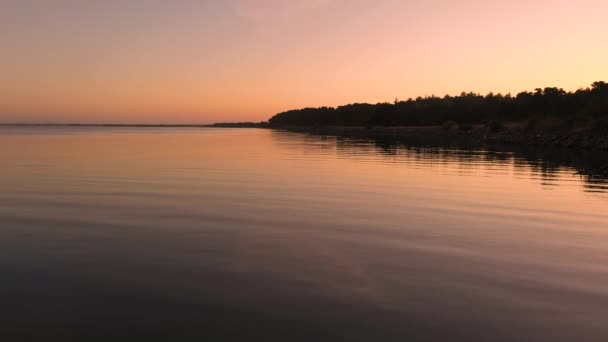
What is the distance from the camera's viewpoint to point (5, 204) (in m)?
15.8

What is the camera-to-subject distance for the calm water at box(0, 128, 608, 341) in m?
6.52

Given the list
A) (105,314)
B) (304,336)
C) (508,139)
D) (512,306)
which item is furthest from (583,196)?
(508,139)

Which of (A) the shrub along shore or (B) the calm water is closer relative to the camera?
(B) the calm water

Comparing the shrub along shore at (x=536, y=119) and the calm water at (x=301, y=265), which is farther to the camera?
the shrub along shore at (x=536, y=119)

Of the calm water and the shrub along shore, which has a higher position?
the shrub along shore

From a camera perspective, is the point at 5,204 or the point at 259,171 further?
the point at 259,171

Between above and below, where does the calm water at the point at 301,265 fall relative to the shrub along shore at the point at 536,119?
below

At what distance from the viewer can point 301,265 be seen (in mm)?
9344

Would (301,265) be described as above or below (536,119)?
below

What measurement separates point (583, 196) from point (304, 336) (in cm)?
1863

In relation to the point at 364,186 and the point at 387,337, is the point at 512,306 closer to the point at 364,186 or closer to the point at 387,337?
the point at 387,337

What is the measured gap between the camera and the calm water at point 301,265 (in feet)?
21.4

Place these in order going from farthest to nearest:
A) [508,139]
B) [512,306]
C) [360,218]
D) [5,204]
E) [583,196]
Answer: [508,139], [583,196], [5,204], [360,218], [512,306]

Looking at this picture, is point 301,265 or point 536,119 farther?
point 536,119
